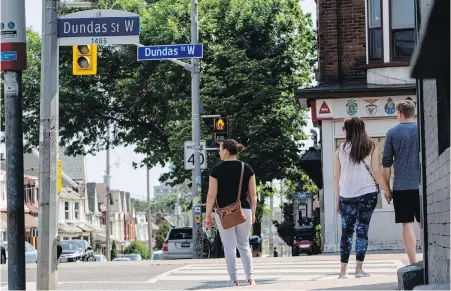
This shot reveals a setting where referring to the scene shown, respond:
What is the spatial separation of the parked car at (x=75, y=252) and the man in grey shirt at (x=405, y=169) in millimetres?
31813

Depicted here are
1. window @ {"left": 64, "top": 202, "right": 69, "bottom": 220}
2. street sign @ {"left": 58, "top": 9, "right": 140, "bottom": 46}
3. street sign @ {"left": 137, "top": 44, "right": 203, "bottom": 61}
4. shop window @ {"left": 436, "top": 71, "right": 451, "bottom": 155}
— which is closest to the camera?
shop window @ {"left": 436, "top": 71, "right": 451, "bottom": 155}

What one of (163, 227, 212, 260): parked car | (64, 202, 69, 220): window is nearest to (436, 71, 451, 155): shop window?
(163, 227, 212, 260): parked car

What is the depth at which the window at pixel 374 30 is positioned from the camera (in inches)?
994

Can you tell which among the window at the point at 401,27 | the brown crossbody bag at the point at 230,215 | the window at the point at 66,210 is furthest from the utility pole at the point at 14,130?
the window at the point at 66,210

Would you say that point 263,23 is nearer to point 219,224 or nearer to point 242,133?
point 242,133

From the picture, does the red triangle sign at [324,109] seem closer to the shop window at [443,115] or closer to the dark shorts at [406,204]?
the dark shorts at [406,204]

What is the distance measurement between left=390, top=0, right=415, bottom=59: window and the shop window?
1729 cm

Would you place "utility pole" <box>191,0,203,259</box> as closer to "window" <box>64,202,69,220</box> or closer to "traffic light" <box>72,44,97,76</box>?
"traffic light" <box>72,44,97,76</box>

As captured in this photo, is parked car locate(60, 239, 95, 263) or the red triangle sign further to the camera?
parked car locate(60, 239, 95, 263)

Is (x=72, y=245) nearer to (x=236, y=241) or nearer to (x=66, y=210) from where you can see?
(x=236, y=241)

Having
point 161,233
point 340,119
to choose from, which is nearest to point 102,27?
point 340,119

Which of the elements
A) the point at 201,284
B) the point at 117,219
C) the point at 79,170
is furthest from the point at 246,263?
the point at 117,219

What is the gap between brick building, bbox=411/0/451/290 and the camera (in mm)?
5582

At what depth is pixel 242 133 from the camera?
3756cm
